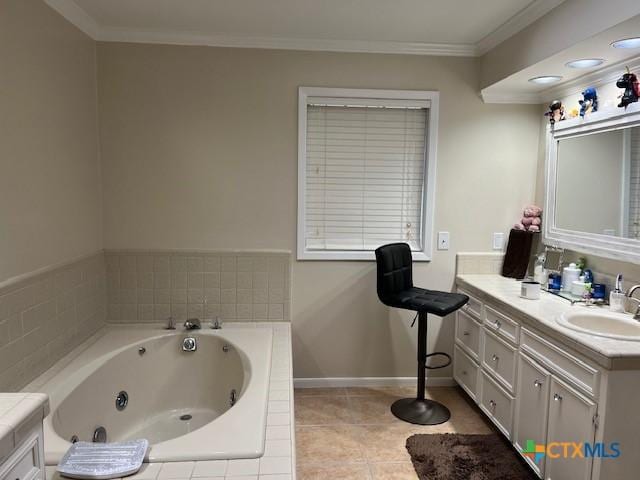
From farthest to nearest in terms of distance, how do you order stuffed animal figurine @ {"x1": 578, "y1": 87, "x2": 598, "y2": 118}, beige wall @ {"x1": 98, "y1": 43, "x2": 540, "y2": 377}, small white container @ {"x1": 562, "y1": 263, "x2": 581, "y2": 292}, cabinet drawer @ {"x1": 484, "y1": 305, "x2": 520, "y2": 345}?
beige wall @ {"x1": 98, "y1": 43, "x2": 540, "y2": 377} → small white container @ {"x1": 562, "y1": 263, "x2": 581, "y2": 292} → stuffed animal figurine @ {"x1": 578, "y1": 87, "x2": 598, "y2": 118} → cabinet drawer @ {"x1": 484, "y1": 305, "x2": 520, "y2": 345}

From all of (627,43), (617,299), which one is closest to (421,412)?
(617,299)

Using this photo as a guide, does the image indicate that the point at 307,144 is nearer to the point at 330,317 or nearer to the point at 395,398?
the point at 330,317

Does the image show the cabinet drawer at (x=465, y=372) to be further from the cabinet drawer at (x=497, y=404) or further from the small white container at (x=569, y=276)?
the small white container at (x=569, y=276)

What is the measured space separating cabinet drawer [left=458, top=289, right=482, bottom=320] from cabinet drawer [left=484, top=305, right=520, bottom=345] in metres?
0.09

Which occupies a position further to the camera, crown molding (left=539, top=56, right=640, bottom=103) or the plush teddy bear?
the plush teddy bear

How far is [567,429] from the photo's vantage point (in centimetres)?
214

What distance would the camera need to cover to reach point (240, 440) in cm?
179

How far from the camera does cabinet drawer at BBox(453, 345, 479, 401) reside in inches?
124

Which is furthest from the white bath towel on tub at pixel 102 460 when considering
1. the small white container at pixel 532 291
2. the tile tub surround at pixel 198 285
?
the small white container at pixel 532 291

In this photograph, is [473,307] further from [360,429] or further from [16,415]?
[16,415]

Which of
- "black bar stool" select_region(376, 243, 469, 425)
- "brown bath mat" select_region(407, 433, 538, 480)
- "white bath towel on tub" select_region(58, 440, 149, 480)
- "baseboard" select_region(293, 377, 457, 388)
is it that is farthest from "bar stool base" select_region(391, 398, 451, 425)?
"white bath towel on tub" select_region(58, 440, 149, 480)

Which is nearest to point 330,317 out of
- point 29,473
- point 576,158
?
point 576,158

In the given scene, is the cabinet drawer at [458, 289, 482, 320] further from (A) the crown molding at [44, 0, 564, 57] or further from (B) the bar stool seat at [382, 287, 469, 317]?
(A) the crown molding at [44, 0, 564, 57]

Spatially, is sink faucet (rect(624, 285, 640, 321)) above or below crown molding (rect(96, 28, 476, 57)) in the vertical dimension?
below
